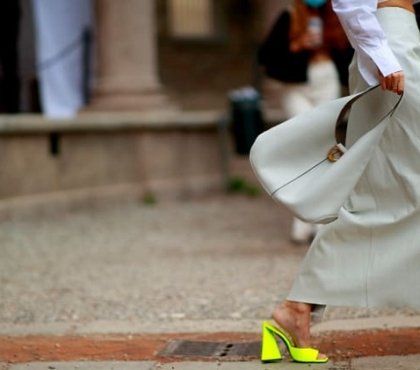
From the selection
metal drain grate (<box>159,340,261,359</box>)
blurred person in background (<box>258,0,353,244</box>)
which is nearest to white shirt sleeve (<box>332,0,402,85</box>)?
metal drain grate (<box>159,340,261,359</box>)

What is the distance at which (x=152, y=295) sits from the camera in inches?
271

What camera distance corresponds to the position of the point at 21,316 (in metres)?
6.31

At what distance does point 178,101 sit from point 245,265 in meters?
9.94

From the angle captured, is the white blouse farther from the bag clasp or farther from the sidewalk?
the sidewalk

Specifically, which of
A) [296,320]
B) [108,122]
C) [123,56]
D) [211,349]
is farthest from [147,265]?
[123,56]

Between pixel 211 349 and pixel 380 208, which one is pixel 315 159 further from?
pixel 211 349

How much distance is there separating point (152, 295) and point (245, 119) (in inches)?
234

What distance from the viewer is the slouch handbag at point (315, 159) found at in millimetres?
4680

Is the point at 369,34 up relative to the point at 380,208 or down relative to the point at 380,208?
up

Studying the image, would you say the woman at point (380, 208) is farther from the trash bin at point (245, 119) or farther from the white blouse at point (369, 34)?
the trash bin at point (245, 119)

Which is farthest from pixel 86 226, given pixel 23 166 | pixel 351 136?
pixel 351 136

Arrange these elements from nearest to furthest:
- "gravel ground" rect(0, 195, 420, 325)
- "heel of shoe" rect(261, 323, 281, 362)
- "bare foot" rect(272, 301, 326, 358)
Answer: "bare foot" rect(272, 301, 326, 358), "heel of shoe" rect(261, 323, 281, 362), "gravel ground" rect(0, 195, 420, 325)

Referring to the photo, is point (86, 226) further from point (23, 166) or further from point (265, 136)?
point (265, 136)

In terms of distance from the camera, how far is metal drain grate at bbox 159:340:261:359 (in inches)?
204
